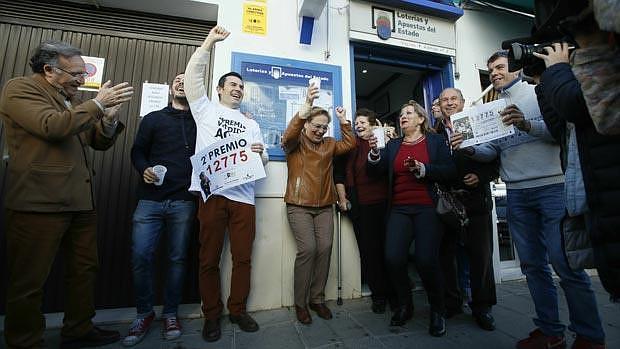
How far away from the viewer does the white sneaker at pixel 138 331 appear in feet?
6.82

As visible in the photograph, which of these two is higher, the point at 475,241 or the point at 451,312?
the point at 475,241

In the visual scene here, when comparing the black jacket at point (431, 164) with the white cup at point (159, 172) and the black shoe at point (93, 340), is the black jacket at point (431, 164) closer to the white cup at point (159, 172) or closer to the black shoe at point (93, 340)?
the white cup at point (159, 172)

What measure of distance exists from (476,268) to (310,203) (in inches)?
60.3

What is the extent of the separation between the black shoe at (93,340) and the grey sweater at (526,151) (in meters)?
3.14

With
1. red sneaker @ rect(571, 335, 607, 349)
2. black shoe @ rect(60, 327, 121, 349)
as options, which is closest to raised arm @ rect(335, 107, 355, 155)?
red sneaker @ rect(571, 335, 607, 349)

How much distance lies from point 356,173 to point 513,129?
140cm

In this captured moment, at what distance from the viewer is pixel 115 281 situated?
8.97 feet

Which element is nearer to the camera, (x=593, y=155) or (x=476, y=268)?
(x=593, y=155)

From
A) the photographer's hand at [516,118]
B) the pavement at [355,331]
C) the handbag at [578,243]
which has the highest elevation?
the photographer's hand at [516,118]

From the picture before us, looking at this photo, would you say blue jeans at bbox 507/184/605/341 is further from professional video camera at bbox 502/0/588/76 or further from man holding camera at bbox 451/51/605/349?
professional video camera at bbox 502/0/588/76

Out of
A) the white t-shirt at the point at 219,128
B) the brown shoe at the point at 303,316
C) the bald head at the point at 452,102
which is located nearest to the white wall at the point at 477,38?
the bald head at the point at 452,102

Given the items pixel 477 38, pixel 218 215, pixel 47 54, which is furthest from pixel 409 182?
pixel 477 38

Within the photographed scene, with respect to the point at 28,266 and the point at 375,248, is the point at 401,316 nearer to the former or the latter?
the point at 375,248

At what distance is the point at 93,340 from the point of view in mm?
2059
